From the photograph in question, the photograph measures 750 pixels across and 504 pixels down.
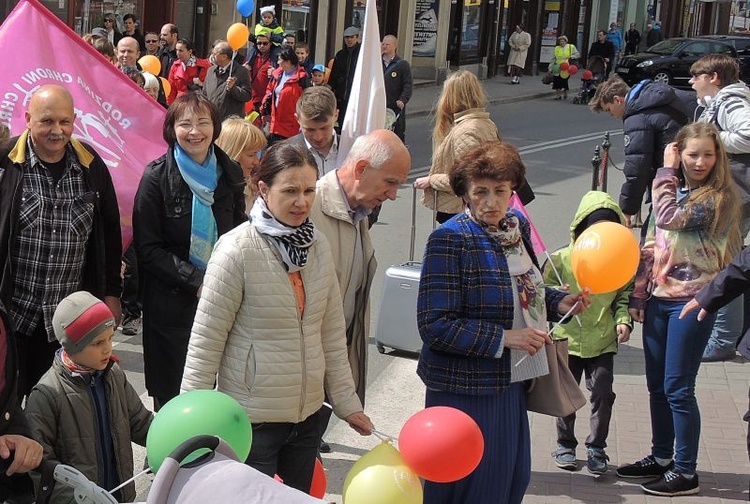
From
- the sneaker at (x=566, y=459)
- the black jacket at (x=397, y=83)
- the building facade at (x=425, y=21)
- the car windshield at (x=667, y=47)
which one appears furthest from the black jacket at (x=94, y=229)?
the car windshield at (x=667, y=47)

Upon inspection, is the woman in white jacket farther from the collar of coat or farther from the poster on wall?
the poster on wall

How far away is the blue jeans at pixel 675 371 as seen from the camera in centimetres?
541

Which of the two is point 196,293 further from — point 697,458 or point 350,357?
point 697,458

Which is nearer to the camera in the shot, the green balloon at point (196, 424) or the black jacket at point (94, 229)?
the green balloon at point (196, 424)

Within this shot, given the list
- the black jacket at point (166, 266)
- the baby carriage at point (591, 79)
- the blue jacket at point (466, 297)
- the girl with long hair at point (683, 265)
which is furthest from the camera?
the baby carriage at point (591, 79)

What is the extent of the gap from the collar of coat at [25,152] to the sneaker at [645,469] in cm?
307

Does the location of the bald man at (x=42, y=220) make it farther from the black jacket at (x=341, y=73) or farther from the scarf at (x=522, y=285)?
the black jacket at (x=341, y=73)

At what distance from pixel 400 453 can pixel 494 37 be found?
31.5m

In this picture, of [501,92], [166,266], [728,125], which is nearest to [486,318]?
[166,266]

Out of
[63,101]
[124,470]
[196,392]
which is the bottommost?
[124,470]

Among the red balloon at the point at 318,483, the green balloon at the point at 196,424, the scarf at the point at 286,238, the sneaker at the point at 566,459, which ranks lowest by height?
the sneaker at the point at 566,459

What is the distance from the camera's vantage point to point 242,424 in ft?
10.9

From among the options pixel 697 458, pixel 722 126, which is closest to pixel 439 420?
pixel 697 458

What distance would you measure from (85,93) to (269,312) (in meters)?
2.59
